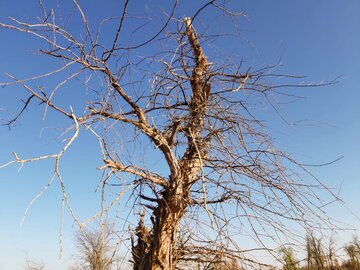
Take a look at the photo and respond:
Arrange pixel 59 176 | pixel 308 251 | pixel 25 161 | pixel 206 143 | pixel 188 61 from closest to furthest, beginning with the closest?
pixel 25 161 < pixel 59 176 < pixel 308 251 < pixel 206 143 < pixel 188 61

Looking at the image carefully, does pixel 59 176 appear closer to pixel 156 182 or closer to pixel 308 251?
pixel 156 182

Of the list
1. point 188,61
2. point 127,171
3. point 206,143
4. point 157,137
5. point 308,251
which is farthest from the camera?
point 188,61

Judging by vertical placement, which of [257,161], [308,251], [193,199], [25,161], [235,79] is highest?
[235,79]

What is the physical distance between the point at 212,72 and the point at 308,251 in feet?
5.87

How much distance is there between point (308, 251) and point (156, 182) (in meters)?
1.29

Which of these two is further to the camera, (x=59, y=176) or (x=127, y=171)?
(x=127, y=171)

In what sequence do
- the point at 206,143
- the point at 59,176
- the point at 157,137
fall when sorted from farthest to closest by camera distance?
the point at 206,143 → the point at 157,137 → the point at 59,176

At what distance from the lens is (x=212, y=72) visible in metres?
3.28

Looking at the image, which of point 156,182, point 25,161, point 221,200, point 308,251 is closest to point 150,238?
point 156,182

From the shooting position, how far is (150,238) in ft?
9.67

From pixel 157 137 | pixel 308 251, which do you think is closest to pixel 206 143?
→ pixel 157 137

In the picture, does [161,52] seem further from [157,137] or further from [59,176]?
[59,176]

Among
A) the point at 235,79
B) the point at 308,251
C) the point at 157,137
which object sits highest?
the point at 235,79

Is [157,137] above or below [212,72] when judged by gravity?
below
